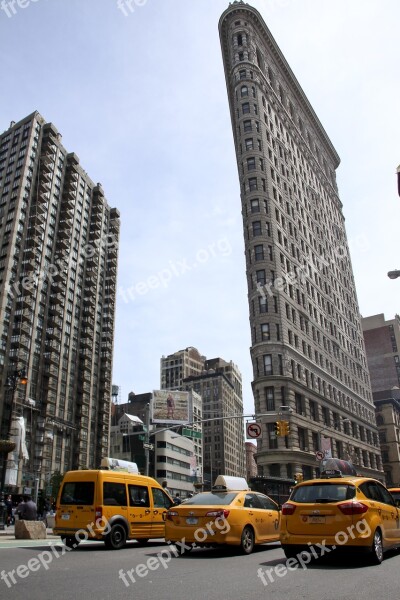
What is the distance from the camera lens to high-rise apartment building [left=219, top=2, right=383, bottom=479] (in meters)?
46.9

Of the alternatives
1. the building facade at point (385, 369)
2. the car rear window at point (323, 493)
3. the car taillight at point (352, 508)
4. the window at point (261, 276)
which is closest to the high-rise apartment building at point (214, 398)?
the building facade at point (385, 369)

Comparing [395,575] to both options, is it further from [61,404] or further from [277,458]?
[61,404]

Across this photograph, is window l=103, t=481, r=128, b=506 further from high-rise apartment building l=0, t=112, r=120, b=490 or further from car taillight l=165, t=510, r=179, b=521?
high-rise apartment building l=0, t=112, r=120, b=490

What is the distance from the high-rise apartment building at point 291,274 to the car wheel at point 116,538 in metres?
24.7

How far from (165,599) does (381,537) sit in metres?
4.85

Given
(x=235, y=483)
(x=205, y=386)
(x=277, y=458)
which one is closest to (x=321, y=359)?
(x=277, y=458)

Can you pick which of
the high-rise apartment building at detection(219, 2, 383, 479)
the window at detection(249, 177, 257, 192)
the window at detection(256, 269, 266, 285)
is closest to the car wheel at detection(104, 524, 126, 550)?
the high-rise apartment building at detection(219, 2, 383, 479)

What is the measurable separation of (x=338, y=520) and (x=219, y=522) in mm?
2759

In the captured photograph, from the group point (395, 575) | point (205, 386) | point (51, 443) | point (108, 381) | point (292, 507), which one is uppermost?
point (205, 386)

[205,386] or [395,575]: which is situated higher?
[205,386]

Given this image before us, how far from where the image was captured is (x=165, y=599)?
5.98m

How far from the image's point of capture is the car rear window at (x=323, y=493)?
899 centimetres

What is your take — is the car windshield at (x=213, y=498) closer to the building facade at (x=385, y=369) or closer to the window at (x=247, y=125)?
the window at (x=247, y=125)

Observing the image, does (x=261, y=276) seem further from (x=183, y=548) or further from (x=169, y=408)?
(x=169, y=408)
